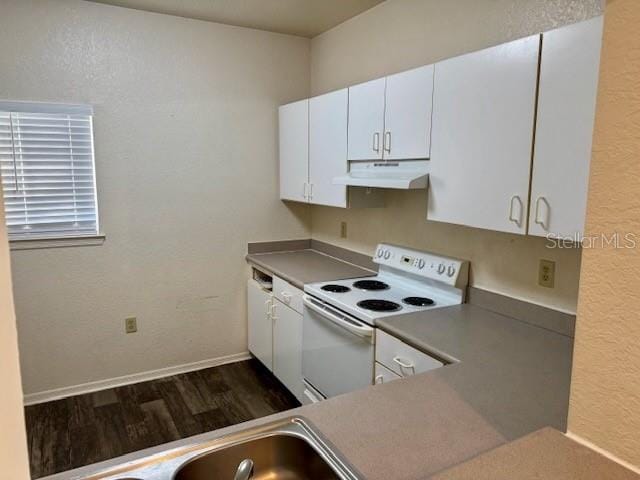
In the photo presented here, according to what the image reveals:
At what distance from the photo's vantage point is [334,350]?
241 cm

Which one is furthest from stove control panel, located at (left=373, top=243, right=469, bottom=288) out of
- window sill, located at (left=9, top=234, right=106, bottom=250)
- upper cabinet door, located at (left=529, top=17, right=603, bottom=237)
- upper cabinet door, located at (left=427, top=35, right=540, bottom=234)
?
window sill, located at (left=9, top=234, right=106, bottom=250)

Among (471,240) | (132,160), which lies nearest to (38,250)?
(132,160)

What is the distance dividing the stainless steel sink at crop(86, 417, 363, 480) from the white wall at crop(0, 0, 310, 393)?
241cm

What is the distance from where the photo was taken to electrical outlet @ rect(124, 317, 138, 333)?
3250 mm

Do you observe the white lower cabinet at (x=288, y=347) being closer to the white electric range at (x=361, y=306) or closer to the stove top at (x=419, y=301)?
the white electric range at (x=361, y=306)

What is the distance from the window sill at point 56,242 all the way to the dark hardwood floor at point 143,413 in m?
1.02

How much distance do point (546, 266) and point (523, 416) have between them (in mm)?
915

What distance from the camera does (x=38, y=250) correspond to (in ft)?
9.62

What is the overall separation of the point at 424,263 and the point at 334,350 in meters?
0.68

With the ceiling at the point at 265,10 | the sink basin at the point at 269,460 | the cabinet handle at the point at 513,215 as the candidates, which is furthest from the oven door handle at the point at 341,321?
the ceiling at the point at 265,10

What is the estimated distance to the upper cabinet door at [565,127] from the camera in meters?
1.47

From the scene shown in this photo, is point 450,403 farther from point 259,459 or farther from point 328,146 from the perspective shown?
point 328,146

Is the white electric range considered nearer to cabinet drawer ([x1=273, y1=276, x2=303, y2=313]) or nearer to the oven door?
the oven door

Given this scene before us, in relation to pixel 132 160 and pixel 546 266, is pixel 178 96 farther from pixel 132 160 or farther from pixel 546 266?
pixel 546 266
